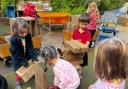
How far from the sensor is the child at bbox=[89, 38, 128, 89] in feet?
6.88

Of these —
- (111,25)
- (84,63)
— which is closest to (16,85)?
(84,63)

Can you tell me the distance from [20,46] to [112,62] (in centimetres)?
235

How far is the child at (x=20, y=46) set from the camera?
3.95m

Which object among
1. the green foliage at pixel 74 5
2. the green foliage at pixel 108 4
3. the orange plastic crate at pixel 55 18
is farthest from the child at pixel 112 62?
the green foliage at pixel 108 4

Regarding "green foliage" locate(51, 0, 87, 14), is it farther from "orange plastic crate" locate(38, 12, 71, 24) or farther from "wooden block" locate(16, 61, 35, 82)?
"wooden block" locate(16, 61, 35, 82)

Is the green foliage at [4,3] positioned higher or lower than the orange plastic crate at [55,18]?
higher

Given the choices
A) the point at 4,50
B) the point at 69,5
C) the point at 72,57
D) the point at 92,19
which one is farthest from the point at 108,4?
the point at 72,57

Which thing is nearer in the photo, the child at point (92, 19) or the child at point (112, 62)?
the child at point (112, 62)

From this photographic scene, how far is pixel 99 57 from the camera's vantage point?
212 cm

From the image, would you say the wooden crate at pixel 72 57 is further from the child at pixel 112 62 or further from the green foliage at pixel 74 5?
the green foliage at pixel 74 5

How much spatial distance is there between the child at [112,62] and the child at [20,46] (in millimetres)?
1997

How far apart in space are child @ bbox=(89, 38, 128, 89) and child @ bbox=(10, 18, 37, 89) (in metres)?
2.00

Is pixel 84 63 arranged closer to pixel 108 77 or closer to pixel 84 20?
pixel 84 20

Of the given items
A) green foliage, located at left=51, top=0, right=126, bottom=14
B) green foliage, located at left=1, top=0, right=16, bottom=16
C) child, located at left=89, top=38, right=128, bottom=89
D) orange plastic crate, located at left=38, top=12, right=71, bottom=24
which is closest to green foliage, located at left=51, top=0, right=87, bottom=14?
green foliage, located at left=51, top=0, right=126, bottom=14
